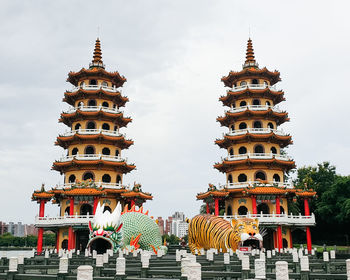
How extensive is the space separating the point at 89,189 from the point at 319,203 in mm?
28255

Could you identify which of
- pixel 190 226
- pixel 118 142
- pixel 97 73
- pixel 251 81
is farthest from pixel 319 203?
pixel 97 73

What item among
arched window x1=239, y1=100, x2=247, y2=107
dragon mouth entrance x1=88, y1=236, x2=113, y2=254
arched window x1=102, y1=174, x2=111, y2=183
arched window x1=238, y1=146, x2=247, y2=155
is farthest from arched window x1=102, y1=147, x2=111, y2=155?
arched window x1=239, y1=100, x2=247, y2=107

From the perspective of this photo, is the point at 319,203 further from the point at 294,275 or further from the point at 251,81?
the point at 294,275

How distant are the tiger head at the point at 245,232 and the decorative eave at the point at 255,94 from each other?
19.9 metres

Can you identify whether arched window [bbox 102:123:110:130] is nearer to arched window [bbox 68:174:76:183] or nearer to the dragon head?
arched window [bbox 68:174:76:183]

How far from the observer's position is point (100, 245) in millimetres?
24609

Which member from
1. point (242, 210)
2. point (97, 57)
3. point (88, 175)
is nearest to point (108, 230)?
point (88, 175)

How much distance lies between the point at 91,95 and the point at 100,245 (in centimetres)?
1986

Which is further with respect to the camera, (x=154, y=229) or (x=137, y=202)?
(x=137, y=202)

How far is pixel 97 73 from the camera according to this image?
40844 mm

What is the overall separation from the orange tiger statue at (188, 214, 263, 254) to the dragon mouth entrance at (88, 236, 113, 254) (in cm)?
711

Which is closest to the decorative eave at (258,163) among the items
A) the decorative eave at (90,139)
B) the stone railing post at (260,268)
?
the decorative eave at (90,139)

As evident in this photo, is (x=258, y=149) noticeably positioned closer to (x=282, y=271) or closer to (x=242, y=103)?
(x=242, y=103)

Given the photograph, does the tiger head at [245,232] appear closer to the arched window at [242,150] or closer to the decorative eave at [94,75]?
the arched window at [242,150]
